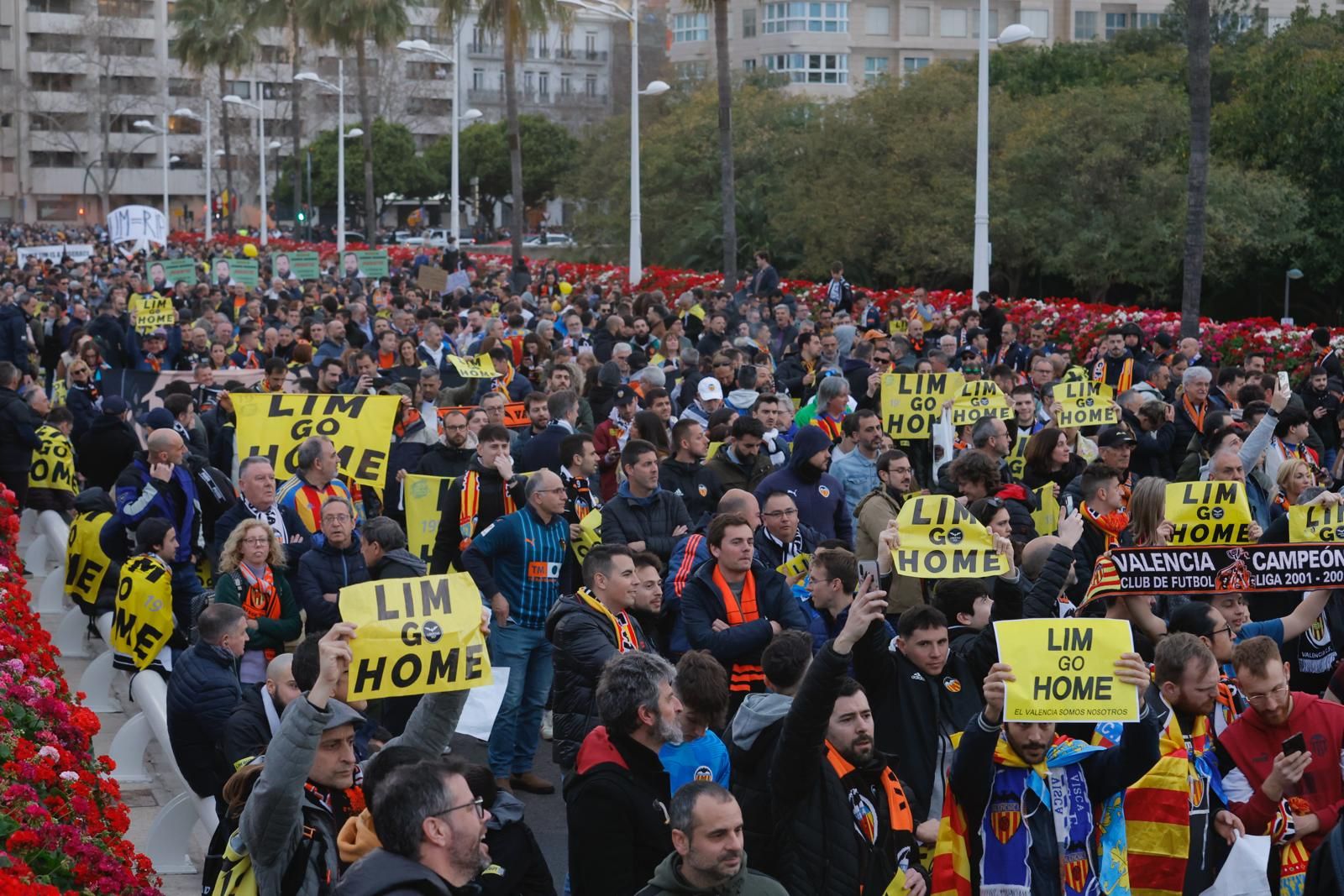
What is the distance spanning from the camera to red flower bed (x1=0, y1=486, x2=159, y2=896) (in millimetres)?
5797

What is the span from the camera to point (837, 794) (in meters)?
5.72

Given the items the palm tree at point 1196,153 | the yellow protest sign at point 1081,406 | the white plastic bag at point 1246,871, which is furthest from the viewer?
the palm tree at point 1196,153

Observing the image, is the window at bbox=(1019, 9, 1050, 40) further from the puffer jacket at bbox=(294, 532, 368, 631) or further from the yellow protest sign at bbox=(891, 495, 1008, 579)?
the yellow protest sign at bbox=(891, 495, 1008, 579)

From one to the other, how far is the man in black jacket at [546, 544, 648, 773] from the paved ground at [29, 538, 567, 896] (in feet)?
2.50

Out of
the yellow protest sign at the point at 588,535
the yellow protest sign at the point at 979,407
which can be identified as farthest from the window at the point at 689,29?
the yellow protest sign at the point at 588,535

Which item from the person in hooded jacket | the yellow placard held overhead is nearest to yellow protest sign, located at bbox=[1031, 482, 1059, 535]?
the person in hooded jacket

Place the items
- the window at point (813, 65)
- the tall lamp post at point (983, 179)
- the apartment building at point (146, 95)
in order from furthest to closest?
the apartment building at point (146, 95), the window at point (813, 65), the tall lamp post at point (983, 179)

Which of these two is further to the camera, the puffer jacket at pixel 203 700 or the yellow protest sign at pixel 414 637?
the puffer jacket at pixel 203 700

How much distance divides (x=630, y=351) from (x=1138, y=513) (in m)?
9.84

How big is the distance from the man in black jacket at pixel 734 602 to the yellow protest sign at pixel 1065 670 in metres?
2.05

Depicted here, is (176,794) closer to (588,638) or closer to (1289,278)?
(588,638)

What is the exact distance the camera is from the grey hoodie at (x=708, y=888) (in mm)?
4977

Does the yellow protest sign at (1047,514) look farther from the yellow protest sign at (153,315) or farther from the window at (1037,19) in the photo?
the window at (1037,19)

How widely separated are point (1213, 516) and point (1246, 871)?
9.46 feet
